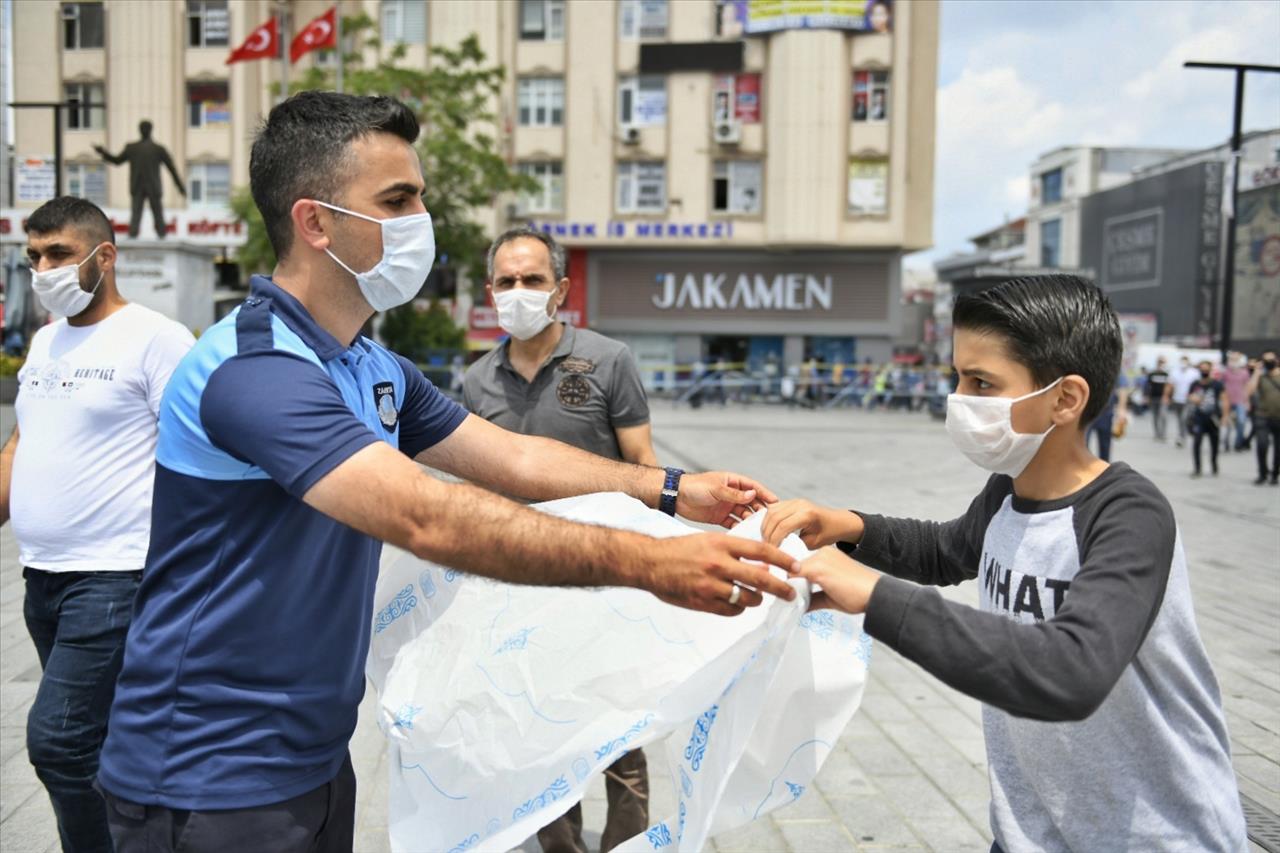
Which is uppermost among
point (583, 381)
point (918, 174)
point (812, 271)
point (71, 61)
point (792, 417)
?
point (71, 61)

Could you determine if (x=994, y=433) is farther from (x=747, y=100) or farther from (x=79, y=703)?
(x=747, y=100)

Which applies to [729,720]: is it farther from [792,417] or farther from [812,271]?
[812,271]

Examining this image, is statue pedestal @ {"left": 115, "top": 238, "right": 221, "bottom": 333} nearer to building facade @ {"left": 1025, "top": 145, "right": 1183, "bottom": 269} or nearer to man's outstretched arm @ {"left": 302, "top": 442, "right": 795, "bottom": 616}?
man's outstretched arm @ {"left": 302, "top": 442, "right": 795, "bottom": 616}

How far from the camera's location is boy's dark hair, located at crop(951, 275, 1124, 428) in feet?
6.41

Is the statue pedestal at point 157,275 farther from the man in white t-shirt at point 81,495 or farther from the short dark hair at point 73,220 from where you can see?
the man in white t-shirt at point 81,495

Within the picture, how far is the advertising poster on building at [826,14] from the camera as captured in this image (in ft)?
119

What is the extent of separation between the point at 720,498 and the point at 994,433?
0.92 meters

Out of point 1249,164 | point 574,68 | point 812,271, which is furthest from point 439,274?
point 1249,164

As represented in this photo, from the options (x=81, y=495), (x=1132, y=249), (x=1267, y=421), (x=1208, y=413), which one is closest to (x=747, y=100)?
(x=1208, y=413)

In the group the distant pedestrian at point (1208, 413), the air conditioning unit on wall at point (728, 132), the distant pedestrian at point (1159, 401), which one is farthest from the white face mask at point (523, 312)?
the air conditioning unit on wall at point (728, 132)

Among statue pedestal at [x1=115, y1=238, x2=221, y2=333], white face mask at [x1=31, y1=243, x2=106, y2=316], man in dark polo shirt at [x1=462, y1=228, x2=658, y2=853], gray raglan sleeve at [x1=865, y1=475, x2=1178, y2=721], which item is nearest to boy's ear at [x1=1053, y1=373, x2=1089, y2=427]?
gray raglan sleeve at [x1=865, y1=475, x2=1178, y2=721]

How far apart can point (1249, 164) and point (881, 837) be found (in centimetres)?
5616

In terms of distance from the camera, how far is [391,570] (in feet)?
8.79

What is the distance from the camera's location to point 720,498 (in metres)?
2.82
